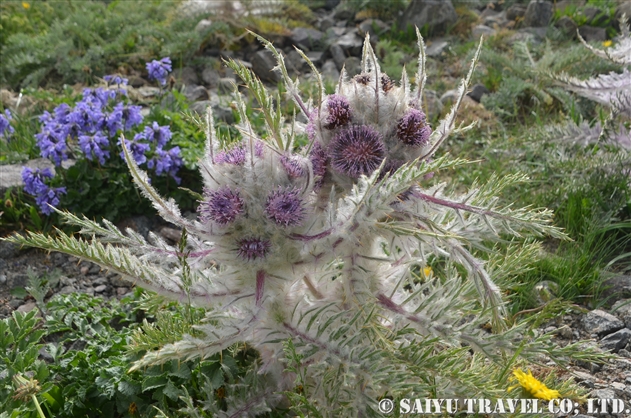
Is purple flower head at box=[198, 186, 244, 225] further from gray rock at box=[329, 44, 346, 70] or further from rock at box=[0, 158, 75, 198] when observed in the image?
gray rock at box=[329, 44, 346, 70]

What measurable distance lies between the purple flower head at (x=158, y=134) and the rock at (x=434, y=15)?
365 cm

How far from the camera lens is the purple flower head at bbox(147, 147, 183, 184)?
10.6 feet

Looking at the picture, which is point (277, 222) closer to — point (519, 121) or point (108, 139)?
point (108, 139)

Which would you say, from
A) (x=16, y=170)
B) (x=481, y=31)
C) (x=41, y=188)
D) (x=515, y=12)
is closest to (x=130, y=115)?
(x=41, y=188)

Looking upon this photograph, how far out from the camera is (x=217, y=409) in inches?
72.9

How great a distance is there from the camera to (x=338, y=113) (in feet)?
5.25

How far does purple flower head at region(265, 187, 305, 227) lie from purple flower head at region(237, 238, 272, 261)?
74 mm

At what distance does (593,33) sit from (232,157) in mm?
5293

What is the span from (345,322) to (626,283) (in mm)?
1579

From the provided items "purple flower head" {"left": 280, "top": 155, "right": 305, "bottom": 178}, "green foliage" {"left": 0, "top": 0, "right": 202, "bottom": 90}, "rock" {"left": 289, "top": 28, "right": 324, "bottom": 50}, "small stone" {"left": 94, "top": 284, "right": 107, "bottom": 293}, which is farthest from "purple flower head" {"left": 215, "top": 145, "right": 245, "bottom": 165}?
"rock" {"left": 289, "top": 28, "right": 324, "bottom": 50}

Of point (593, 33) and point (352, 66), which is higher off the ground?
point (593, 33)

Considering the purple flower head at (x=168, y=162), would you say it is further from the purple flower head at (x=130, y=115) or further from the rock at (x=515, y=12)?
the rock at (x=515, y=12)

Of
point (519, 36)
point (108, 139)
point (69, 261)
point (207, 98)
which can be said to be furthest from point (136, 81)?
point (519, 36)

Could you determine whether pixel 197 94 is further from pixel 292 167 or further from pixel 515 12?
pixel 515 12
